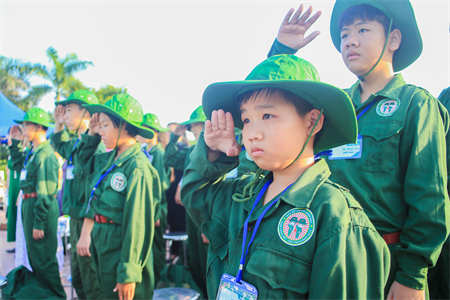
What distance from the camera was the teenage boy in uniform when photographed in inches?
61.4

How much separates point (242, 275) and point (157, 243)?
4.03m

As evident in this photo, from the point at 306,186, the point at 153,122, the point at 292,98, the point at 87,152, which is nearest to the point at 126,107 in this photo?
the point at 87,152

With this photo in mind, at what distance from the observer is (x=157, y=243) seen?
16.3ft

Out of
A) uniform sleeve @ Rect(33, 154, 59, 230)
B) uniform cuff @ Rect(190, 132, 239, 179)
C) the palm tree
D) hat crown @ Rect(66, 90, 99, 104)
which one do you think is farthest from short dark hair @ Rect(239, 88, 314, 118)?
the palm tree

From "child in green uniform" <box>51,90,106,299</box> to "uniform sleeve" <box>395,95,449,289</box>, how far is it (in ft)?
9.04

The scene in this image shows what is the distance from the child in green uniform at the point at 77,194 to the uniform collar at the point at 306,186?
8.41ft

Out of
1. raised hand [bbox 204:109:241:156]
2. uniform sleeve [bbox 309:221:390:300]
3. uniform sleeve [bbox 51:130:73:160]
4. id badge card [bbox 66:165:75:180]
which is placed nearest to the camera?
uniform sleeve [bbox 309:221:390:300]

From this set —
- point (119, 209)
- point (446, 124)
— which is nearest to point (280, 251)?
point (446, 124)

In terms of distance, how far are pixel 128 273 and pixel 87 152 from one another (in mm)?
1816

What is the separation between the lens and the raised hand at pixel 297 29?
182cm

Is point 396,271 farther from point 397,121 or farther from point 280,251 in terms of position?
point 280,251

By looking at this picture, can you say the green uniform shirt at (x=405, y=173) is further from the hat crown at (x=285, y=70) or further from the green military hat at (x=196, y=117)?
the green military hat at (x=196, y=117)

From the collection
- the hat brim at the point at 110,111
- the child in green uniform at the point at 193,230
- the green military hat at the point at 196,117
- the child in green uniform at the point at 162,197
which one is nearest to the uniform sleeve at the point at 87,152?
the hat brim at the point at 110,111

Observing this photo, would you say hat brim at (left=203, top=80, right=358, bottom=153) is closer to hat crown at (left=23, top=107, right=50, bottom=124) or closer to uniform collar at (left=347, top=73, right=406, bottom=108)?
uniform collar at (left=347, top=73, right=406, bottom=108)
